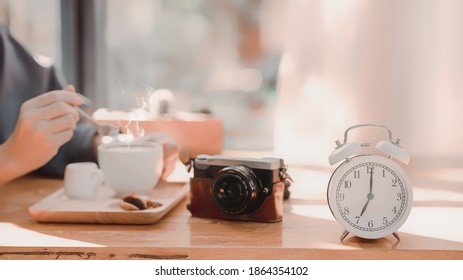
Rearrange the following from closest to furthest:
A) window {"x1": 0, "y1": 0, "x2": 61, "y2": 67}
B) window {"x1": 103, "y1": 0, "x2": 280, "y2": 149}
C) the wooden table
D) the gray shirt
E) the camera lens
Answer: the wooden table < the camera lens < the gray shirt < window {"x1": 0, "y1": 0, "x2": 61, "y2": 67} < window {"x1": 103, "y1": 0, "x2": 280, "y2": 149}

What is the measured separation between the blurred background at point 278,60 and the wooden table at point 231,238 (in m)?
0.41

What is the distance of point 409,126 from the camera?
4.87 ft

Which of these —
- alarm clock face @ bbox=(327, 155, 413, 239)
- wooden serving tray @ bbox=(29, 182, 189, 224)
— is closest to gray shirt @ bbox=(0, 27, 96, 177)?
wooden serving tray @ bbox=(29, 182, 189, 224)

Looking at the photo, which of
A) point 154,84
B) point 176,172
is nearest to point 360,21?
point 176,172

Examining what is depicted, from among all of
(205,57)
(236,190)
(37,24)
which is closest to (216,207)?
(236,190)

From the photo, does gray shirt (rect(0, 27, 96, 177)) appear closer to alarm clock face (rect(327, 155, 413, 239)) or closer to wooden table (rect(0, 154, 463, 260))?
wooden table (rect(0, 154, 463, 260))

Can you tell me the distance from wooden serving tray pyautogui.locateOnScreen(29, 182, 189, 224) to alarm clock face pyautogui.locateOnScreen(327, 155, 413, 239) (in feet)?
0.94

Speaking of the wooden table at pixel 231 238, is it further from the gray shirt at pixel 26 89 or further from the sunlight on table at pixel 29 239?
the gray shirt at pixel 26 89

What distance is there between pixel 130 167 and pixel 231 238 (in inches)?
11.4

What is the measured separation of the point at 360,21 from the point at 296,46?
0.24m

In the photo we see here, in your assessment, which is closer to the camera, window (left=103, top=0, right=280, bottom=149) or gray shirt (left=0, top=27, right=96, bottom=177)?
gray shirt (left=0, top=27, right=96, bottom=177)

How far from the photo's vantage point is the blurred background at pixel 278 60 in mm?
1462

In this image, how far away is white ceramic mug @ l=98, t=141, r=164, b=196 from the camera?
3.40 feet
